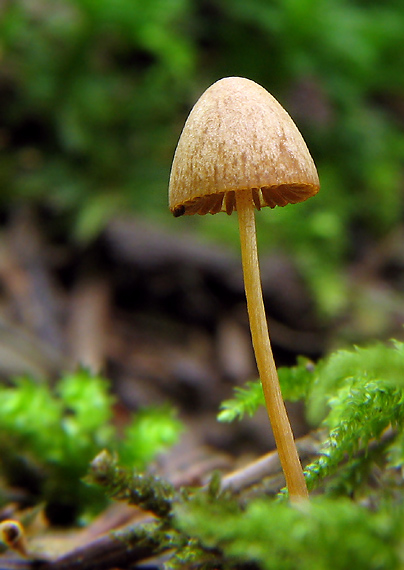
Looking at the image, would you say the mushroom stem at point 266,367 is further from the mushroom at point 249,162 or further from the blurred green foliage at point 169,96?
the blurred green foliage at point 169,96

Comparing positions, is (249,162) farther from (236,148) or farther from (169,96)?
(169,96)

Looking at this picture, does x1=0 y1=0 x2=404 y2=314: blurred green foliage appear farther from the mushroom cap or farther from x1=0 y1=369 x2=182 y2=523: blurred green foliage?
the mushroom cap

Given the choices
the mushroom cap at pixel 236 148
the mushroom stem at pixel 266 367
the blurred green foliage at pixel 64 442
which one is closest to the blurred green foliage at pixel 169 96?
the blurred green foliage at pixel 64 442

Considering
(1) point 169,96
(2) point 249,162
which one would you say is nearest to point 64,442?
(2) point 249,162

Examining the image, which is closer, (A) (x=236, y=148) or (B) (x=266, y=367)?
(A) (x=236, y=148)

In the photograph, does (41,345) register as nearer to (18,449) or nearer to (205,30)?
(18,449)
